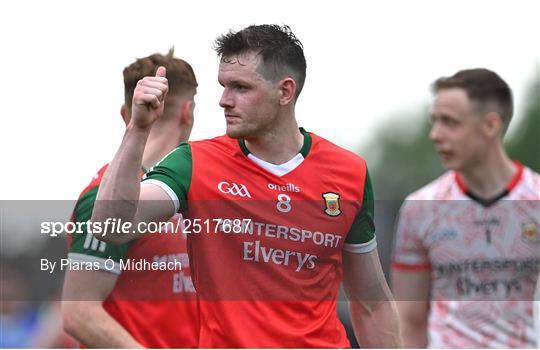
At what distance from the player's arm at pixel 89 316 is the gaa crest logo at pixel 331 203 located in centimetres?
135

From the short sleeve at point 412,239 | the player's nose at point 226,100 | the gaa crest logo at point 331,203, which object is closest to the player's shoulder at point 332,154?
the gaa crest logo at point 331,203

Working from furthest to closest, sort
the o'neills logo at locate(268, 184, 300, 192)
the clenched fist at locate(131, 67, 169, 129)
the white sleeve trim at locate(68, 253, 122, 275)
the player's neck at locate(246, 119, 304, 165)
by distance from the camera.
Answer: the white sleeve trim at locate(68, 253, 122, 275)
the player's neck at locate(246, 119, 304, 165)
the o'neills logo at locate(268, 184, 300, 192)
the clenched fist at locate(131, 67, 169, 129)

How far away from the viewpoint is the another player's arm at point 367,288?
686cm

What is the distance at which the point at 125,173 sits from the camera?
5836mm

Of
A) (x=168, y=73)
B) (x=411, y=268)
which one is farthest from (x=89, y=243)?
(x=411, y=268)

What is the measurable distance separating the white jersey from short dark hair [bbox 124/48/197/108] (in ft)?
6.00

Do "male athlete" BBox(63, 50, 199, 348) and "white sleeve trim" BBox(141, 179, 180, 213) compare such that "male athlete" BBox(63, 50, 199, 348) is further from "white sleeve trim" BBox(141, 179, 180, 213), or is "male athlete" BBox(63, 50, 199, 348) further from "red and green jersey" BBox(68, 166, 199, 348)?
"white sleeve trim" BBox(141, 179, 180, 213)

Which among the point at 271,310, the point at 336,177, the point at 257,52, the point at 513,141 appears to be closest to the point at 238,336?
the point at 271,310

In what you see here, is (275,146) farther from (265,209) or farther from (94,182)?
(94,182)

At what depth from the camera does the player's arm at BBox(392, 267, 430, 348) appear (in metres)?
7.10

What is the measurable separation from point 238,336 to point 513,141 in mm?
42579

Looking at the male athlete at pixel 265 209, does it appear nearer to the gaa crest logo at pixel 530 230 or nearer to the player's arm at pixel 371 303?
the player's arm at pixel 371 303

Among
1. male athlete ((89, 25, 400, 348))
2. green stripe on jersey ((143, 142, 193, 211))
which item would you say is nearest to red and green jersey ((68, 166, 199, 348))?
male athlete ((89, 25, 400, 348))

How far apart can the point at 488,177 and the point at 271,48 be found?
1.56 metres
